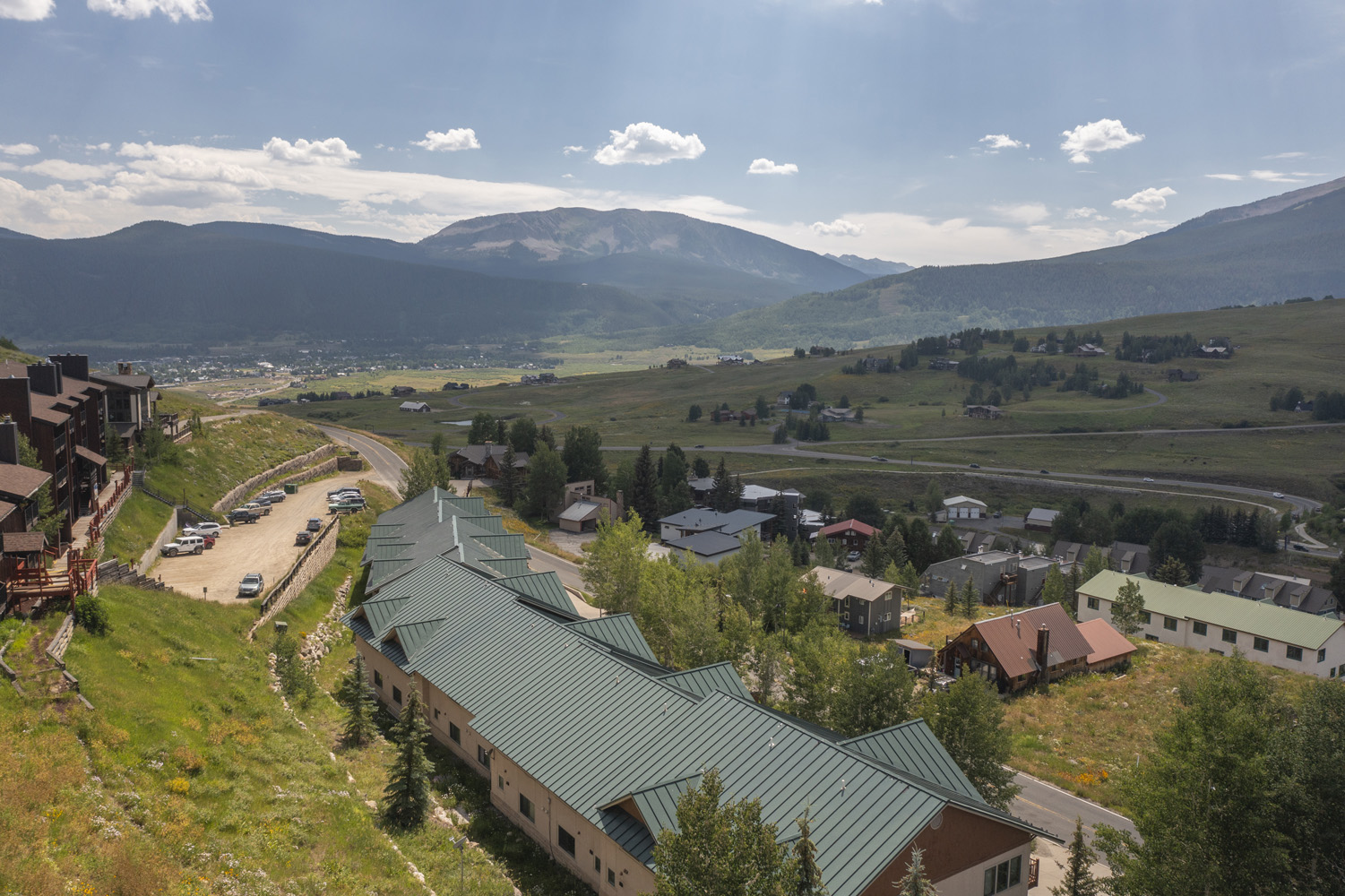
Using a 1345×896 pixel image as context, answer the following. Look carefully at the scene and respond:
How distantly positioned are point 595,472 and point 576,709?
100 meters

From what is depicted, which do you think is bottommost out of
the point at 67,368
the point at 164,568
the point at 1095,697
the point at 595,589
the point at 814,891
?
the point at 1095,697

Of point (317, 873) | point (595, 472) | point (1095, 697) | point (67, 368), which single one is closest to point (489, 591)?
point (317, 873)

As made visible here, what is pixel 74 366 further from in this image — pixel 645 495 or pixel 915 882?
pixel 645 495

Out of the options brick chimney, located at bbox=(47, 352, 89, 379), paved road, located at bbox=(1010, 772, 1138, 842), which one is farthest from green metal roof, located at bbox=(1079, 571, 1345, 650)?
brick chimney, located at bbox=(47, 352, 89, 379)

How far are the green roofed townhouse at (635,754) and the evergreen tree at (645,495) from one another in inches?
3305

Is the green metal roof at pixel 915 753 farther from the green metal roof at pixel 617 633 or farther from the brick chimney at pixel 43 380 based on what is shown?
the brick chimney at pixel 43 380

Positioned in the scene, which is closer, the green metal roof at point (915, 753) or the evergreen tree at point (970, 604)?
the green metal roof at point (915, 753)

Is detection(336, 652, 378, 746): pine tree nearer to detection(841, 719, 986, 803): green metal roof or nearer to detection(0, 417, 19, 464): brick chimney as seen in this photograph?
detection(841, 719, 986, 803): green metal roof

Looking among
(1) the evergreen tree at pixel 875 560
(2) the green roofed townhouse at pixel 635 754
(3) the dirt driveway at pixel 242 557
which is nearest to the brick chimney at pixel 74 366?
(3) the dirt driveway at pixel 242 557

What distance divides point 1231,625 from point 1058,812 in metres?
49.7

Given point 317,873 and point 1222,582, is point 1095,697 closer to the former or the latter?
point 317,873

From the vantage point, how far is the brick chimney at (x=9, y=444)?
37562 mm

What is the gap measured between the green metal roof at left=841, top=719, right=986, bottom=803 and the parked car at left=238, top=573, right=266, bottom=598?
3557cm

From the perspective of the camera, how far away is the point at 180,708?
84.8ft
